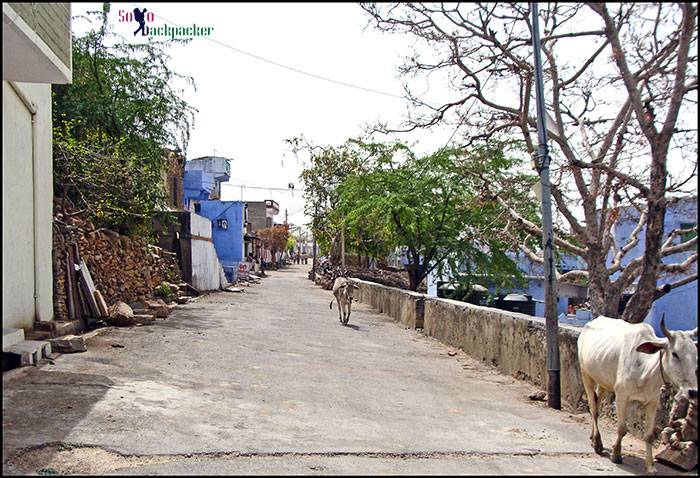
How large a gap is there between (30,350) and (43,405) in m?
2.26

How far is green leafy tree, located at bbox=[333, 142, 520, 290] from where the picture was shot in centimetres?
2205

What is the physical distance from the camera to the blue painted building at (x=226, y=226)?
4638cm

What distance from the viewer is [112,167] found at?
14812 mm

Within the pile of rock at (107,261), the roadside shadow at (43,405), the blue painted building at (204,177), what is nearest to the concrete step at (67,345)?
the roadside shadow at (43,405)

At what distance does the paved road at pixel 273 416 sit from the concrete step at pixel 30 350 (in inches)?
9.4

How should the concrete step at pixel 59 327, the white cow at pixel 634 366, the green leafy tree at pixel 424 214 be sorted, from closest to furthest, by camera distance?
the white cow at pixel 634 366 → the concrete step at pixel 59 327 → the green leafy tree at pixel 424 214

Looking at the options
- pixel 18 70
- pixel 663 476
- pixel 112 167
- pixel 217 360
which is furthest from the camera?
pixel 112 167

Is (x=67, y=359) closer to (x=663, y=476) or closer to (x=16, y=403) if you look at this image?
(x=16, y=403)

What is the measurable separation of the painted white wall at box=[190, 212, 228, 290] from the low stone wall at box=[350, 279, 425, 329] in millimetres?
7095

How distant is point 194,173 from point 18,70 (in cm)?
3830

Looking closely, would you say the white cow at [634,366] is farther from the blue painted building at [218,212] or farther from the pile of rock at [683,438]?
the blue painted building at [218,212]

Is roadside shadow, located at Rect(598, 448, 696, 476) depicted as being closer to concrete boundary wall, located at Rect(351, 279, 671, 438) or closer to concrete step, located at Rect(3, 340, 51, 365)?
concrete boundary wall, located at Rect(351, 279, 671, 438)

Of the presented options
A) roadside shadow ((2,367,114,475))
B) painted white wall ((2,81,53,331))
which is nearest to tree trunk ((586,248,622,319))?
roadside shadow ((2,367,114,475))

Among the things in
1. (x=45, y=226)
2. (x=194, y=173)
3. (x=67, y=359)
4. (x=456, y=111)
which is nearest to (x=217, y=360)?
(x=67, y=359)
